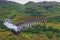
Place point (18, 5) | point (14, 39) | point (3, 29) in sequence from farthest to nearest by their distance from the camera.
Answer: point (18, 5) → point (3, 29) → point (14, 39)

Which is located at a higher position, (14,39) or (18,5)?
(18,5)

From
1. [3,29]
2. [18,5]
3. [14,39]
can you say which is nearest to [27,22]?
[3,29]

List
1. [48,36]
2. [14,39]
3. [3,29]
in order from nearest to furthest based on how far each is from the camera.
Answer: [14,39]
[48,36]
[3,29]

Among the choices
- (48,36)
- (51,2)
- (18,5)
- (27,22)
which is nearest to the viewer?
(48,36)

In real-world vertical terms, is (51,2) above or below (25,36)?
above

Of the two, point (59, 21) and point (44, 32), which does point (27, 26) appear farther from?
point (59, 21)

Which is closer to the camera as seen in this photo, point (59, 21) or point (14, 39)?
point (14, 39)

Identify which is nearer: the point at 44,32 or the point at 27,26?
the point at 44,32

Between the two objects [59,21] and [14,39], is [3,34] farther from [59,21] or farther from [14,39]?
[59,21]

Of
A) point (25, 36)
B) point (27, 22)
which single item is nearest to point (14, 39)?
point (25, 36)
